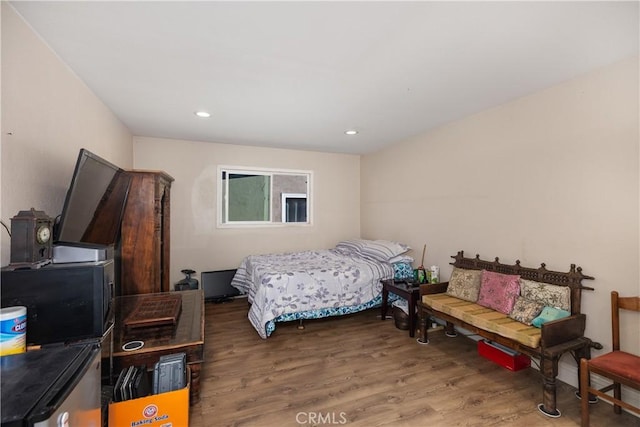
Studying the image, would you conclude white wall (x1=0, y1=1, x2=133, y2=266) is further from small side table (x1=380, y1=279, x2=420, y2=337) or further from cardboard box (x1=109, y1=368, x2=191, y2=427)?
small side table (x1=380, y1=279, x2=420, y2=337)

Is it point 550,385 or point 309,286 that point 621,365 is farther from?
point 309,286

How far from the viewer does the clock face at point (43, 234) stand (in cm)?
133

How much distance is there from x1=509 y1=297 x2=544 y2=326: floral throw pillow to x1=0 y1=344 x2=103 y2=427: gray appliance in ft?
8.69

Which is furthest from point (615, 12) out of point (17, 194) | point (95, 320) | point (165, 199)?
point (165, 199)

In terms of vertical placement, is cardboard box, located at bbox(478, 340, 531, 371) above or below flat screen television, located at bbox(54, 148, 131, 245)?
below

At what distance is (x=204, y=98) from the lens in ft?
8.58

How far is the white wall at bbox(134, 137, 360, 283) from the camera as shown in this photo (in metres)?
4.10

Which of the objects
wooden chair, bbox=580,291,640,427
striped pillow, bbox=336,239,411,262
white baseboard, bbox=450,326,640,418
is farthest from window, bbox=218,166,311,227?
wooden chair, bbox=580,291,640,427

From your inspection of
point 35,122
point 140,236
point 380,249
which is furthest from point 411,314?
point 35,122

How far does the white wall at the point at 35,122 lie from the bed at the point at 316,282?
1.89 m

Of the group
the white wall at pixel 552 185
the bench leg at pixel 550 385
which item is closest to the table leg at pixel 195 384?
the bench leg at pixel 550 385

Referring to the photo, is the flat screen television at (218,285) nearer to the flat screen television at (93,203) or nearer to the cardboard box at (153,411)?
the flat screen television at (93,203)

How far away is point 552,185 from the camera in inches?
93.1

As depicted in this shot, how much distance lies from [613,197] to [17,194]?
3699 mm
